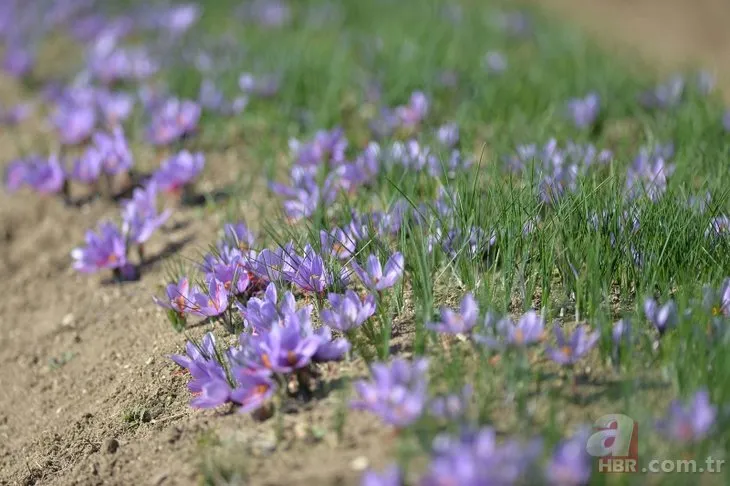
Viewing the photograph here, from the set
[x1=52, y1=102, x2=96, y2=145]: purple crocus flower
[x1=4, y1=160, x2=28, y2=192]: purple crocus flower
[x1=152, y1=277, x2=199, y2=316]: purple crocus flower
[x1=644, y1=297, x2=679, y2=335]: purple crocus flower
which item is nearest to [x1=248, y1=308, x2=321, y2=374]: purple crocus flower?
[x1=152, y1=277, x2=199, y2=316]: purple crocus flower

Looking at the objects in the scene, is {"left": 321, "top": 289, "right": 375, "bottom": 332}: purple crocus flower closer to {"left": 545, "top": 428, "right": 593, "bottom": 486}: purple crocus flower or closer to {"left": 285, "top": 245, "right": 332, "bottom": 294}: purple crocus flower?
{"left": 285, "top": 245, "right": 332, "bottom": 294}: purple crocus flower

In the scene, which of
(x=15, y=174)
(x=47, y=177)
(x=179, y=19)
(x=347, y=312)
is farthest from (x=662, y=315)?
(x=179, y=19)

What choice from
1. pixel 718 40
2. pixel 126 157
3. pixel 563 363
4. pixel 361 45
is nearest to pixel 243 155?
pixel 126 157

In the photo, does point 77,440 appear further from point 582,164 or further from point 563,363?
point 582,164

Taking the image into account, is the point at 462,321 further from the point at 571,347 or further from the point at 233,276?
the point at 233,276

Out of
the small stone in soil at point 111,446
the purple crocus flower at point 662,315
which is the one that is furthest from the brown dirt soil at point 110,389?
the purple crocus flower at point 662,315

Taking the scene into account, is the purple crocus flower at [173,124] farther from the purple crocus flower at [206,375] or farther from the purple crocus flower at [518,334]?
the purple crocus flower at [518,334]
